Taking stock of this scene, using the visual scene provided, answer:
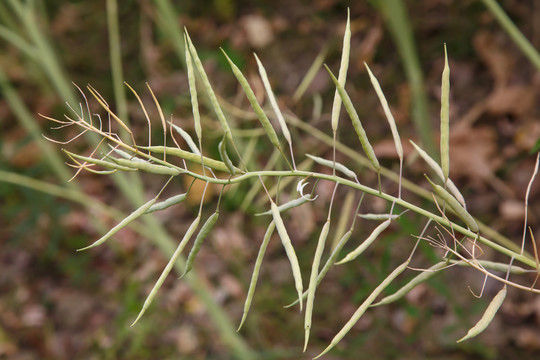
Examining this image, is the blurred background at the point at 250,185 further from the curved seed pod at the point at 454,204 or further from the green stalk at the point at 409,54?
the curved seed pod at the point at 454,204

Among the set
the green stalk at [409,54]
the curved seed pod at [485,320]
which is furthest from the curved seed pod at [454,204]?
the green stalk at [409,54]

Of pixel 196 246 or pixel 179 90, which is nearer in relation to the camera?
pixel 196 246

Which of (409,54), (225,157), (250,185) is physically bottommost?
(250,185)

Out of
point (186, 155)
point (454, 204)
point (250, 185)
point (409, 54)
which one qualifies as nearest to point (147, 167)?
point (186, 155)

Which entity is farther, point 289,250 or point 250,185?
point 250,185

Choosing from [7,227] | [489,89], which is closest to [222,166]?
[489,89]

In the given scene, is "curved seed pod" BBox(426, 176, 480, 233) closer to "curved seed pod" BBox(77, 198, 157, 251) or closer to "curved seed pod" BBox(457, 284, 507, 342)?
"curved seed pod" BBox(457, 284, 507, 342)

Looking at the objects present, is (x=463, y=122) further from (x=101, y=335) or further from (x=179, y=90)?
(x=101, y=335)

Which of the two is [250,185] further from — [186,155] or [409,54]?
[186,155]
